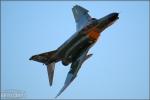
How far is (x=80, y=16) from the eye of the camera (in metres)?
77.3

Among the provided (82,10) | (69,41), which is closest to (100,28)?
(69,41)

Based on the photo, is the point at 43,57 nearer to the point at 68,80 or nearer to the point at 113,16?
the point at 68,80

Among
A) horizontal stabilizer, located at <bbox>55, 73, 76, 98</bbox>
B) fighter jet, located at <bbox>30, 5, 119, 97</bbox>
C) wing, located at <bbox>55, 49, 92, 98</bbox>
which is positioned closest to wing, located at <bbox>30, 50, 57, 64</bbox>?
fighter jet, located at <bbox>30, 5, 119, 97</bbox>

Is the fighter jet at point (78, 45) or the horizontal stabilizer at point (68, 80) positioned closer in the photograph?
the fighter jet at point (78, 45)

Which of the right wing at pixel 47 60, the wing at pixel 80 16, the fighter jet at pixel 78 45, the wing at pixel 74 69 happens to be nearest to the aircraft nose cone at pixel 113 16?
the fighter jet at pixel 78 45

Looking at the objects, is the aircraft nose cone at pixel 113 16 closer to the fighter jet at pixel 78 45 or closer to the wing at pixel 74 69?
the fighter jet at pixel 78 45

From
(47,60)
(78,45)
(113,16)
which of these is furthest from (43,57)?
(113,16)

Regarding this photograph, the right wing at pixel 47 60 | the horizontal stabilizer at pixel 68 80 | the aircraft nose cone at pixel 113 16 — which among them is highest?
the aircraft nose cone at pixel 113 16

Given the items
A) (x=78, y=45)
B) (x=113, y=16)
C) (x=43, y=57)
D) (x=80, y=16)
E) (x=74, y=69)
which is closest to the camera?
(x=113, y=16)

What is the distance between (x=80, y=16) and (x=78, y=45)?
10.1 metres

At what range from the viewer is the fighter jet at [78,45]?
67562mm

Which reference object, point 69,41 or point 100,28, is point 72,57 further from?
point 100,28

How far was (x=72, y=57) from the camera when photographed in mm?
71938

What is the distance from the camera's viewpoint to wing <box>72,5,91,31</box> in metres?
74.2
